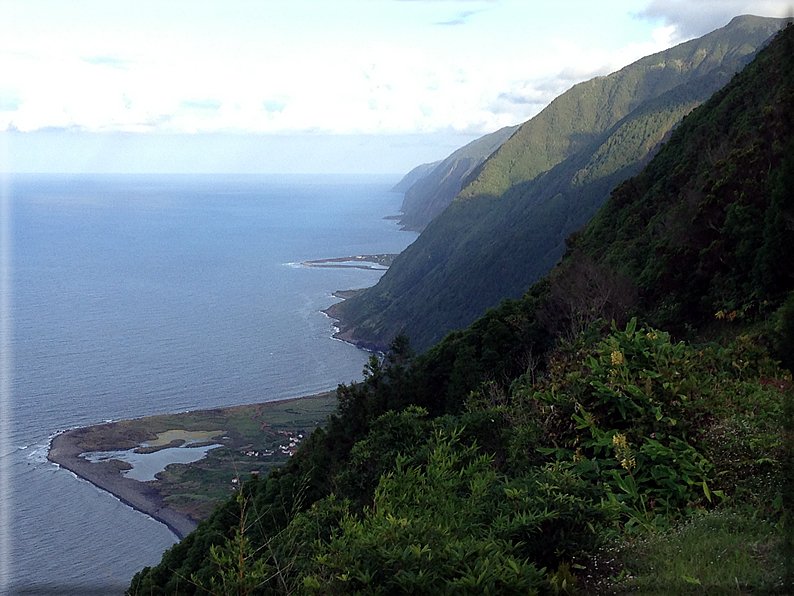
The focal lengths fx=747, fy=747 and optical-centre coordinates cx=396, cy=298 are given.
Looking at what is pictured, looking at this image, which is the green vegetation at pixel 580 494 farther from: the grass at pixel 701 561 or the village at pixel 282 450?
the village at pixel 282 450

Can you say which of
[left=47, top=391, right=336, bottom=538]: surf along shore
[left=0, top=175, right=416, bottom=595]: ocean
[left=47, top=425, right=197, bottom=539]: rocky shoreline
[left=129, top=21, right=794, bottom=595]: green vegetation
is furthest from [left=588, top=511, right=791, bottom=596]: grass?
[left=47, top=425, right=197, bottom=539]: rocky shoreline

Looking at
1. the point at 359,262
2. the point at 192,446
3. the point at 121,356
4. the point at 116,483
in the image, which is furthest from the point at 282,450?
the point at 359,262

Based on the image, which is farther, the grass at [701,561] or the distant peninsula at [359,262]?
the distant peninsula at [359,262]

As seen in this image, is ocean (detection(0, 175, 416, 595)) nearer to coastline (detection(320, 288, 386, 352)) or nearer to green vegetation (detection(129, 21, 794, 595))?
coastline (detection(320, 288, 386, 352))

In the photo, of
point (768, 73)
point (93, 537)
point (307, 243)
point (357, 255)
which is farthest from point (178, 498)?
point (307, 243)

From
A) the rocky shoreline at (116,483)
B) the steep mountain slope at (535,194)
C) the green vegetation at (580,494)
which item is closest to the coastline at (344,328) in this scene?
the steep mountain slope at (535,194)

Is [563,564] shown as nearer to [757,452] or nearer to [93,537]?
[757,452]
